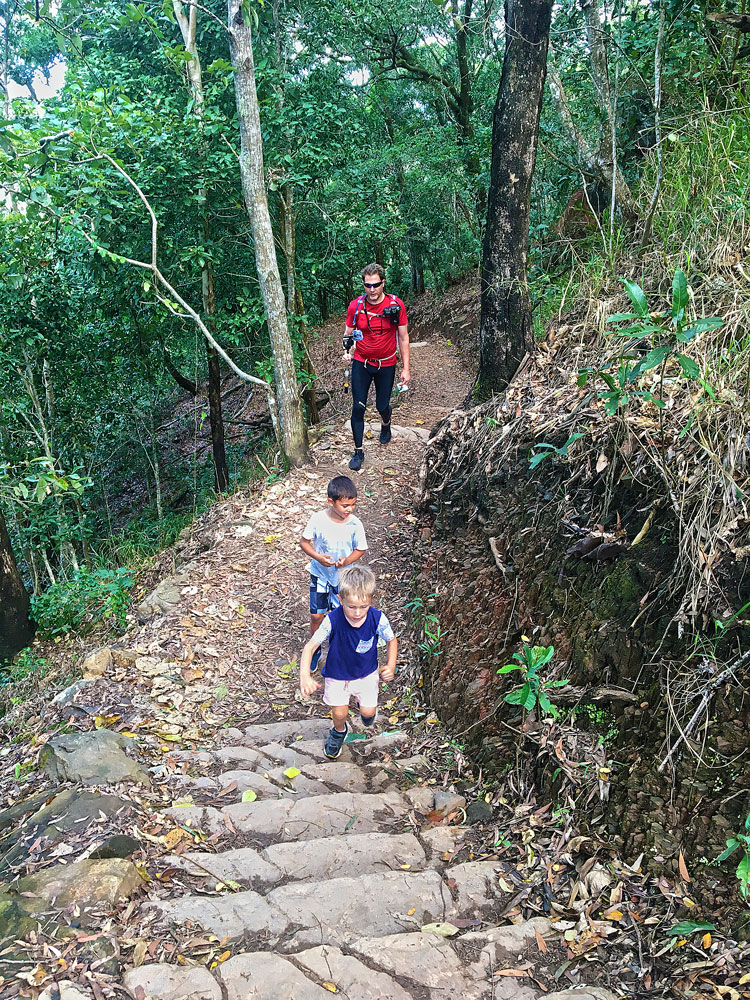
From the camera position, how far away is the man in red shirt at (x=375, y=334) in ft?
22.3

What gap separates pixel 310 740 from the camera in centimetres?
462

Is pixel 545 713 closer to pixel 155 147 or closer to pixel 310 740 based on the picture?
pixel 310 740

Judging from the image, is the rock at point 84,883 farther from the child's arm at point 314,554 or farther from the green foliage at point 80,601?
the green foliage at point 80,601

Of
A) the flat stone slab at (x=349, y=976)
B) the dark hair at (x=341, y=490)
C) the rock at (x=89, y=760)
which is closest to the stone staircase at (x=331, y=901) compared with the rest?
the flat stone slab at (x=349, y=976)

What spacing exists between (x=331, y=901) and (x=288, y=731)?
1.90 metres

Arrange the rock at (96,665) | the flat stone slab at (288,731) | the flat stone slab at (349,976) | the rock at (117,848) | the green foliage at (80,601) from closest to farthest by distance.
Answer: the flat stone slab at (349,976)
the rock at (117,848)
the flat stone slab at (288,731)
the rock at (96,665)
the green foliage at (80,601)

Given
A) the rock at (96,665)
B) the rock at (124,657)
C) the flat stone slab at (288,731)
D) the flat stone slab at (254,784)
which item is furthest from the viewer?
the rock at (124,657)

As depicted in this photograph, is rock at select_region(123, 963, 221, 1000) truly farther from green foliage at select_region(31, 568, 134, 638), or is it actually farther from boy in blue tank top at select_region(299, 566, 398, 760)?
green foliage at select_region(31, 568, 134, 638)

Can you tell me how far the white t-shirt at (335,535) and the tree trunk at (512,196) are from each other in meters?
2.15

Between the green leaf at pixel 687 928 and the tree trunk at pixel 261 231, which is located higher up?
the tree trunk at pixel 261 231

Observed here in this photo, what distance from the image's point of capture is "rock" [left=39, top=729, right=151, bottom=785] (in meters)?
3.72

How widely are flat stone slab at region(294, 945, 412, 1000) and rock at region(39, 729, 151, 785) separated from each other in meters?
1.64

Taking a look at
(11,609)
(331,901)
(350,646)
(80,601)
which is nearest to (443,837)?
(331,901)

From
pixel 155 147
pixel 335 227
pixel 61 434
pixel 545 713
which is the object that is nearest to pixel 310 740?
pixel 545 713
